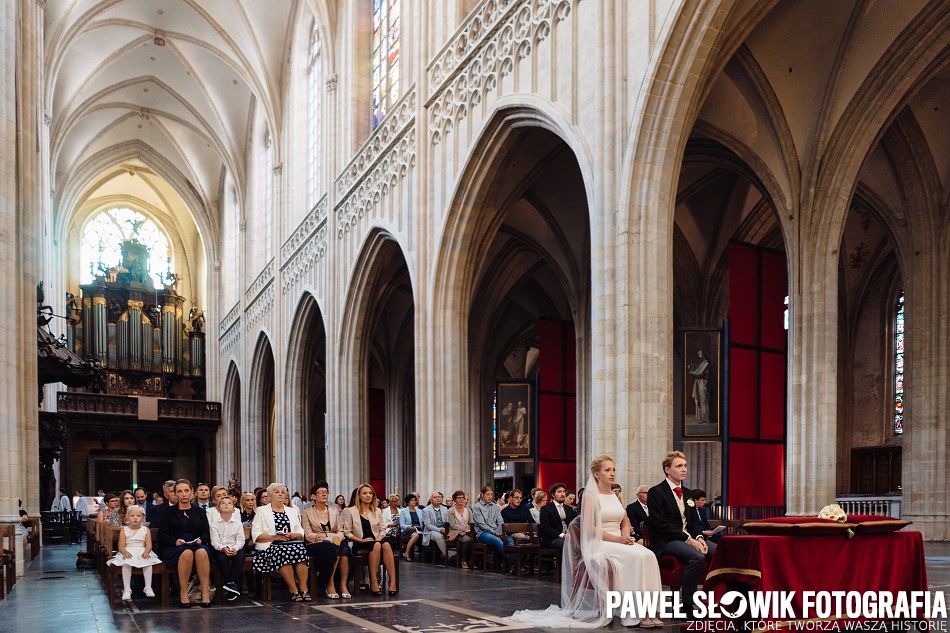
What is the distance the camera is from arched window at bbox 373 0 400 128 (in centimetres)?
1778

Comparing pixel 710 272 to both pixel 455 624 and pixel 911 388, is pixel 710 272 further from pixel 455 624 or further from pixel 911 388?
pixel 455 624

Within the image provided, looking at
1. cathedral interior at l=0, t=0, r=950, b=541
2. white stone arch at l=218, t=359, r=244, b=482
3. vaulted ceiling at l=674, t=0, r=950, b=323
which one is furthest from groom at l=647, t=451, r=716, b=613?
white stone arch at l=218, t=359, r=244, b=482

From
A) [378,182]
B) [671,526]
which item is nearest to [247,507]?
[671,526]

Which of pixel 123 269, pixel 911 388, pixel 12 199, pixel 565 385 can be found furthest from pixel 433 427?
pixel 123 269

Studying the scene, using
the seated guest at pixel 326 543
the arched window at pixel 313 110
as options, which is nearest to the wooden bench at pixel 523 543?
the seated guest at pixel 326 543

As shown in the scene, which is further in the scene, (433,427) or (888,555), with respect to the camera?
(433,427)

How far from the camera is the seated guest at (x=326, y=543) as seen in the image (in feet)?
25.8

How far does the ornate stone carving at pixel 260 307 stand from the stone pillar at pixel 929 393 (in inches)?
625

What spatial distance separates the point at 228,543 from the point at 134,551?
31.0 inches

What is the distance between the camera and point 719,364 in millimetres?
13328

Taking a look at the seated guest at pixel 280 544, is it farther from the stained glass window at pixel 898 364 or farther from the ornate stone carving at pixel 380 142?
the stained glass window at pixel 898 364

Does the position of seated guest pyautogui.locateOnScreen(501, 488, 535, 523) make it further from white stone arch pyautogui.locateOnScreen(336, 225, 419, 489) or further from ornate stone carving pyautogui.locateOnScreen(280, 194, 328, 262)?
ornate stone carving pyautogui.locateOnScreen(280, 194, 328, 262)

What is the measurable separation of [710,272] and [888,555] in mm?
14520

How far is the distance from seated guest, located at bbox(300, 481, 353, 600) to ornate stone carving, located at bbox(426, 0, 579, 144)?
20.7 ft
